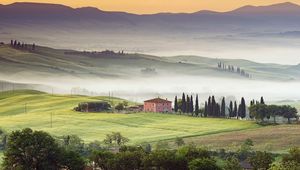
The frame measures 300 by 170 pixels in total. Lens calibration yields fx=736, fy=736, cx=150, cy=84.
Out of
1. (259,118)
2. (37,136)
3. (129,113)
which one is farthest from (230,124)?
(37,136)

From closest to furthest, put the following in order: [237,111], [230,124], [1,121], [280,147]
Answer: [280,147] < [230,124] < [1,121] < [237,111]

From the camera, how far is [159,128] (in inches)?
6353

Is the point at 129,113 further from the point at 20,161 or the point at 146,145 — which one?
the point at 20,161

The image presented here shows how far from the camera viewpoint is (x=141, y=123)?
562 feet

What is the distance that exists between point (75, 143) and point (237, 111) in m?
71.7

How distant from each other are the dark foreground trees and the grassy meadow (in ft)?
134

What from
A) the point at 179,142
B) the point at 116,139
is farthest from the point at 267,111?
the point at 116,139

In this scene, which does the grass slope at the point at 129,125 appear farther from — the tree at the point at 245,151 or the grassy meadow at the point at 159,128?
the tree at the point at 245,151

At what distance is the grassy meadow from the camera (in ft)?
442

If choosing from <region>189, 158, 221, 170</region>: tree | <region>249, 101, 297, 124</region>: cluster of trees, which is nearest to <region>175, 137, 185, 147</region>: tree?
<region>249, 101, 297, 124</region>: cluster of trees

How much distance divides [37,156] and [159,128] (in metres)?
69.6

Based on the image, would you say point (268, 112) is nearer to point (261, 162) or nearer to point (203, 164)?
point (261, 162)

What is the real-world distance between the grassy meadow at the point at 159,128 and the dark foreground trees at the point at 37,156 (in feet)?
134

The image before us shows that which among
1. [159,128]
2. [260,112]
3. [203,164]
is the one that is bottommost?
[203,164]
